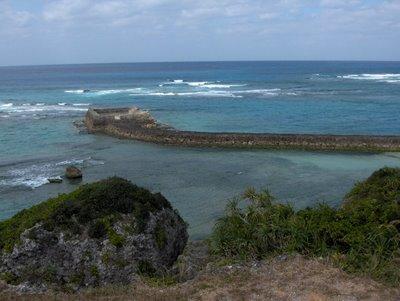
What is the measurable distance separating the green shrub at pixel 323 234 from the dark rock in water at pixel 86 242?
189 cm

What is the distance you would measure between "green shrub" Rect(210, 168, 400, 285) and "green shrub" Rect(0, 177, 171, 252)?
2.28m

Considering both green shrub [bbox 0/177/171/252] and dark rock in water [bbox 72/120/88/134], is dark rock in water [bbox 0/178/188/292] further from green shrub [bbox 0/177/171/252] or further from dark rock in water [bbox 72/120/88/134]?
dark rock in water [bbox 72/120/88/134]

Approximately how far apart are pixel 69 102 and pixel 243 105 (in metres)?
28.2

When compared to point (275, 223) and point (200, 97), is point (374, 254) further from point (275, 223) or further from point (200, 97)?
point (200, 97)

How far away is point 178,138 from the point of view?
4119 centimetres

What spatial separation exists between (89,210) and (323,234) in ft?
19.5

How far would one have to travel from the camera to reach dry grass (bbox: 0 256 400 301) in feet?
33.1

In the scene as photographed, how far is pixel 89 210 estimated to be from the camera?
12.8 metres

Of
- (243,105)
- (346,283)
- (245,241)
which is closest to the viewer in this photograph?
(346,283)

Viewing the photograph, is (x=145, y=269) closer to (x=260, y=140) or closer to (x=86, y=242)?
(x=86, y=242)

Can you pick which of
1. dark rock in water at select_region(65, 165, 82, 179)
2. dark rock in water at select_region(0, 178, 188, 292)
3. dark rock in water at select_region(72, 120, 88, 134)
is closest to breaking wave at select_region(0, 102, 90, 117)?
dark rock in water at select_region(72, 120, 88, 134)

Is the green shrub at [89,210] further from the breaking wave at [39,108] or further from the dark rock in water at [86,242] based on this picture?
the breaking wave at [39,108]

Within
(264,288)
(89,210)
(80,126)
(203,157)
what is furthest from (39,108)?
(264,288)

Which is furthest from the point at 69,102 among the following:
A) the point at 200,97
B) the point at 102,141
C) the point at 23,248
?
the point at 23,248
